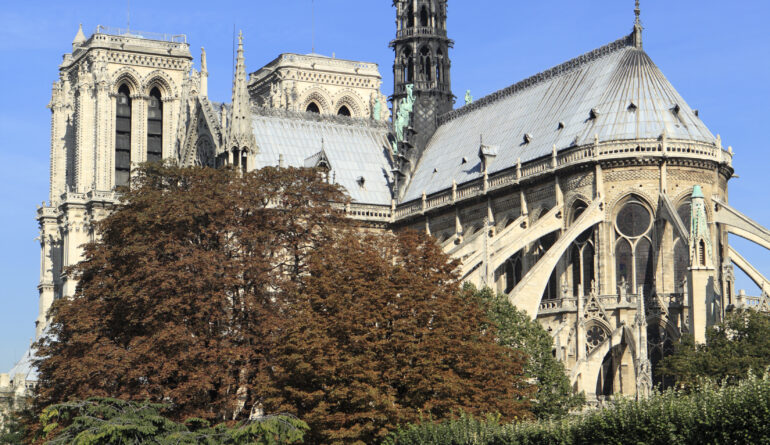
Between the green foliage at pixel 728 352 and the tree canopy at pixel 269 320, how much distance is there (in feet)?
24.0

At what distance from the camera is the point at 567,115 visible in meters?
69.3

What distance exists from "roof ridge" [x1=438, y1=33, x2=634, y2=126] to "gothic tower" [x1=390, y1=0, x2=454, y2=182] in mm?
1215

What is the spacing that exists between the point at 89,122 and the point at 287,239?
5125 centimetres

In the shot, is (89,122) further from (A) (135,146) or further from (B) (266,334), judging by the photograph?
(B) (266,334)

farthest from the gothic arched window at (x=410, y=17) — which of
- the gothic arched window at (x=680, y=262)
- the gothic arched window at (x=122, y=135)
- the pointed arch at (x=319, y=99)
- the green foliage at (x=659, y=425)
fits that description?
the green foliage at (x=659, y=425)

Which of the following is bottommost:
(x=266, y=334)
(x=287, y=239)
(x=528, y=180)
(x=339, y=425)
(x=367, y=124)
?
(x=339, y=425)

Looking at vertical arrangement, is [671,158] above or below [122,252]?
above

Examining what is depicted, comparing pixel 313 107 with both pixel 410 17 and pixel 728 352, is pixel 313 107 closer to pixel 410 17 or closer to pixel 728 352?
pixel 410 17

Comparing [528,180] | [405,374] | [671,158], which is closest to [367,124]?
[528,180]

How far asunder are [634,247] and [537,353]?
11763 millimetres

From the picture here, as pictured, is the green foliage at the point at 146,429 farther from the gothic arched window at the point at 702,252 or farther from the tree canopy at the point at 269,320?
the gothic arched window at the point at 702,252

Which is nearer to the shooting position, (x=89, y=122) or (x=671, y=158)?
(x=671, y=158)

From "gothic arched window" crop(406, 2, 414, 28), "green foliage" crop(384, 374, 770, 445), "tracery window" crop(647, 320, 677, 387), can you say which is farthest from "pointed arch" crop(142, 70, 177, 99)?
"green foliage" crop(384, 374, 770, 445)

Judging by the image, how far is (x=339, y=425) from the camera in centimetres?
4738
